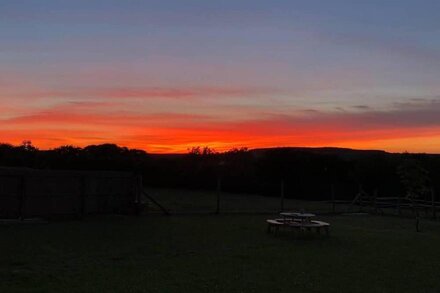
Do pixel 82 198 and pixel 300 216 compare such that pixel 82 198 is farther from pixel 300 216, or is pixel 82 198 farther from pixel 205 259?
pixel 205 259

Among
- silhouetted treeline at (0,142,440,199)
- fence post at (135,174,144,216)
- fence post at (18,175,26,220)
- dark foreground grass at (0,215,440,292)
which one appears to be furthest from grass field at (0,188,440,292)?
silhouetted treeline at (0,142,440,199)

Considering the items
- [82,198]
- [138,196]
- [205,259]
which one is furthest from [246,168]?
[205,259]

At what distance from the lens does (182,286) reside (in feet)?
32.4

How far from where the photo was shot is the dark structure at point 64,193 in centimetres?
2327

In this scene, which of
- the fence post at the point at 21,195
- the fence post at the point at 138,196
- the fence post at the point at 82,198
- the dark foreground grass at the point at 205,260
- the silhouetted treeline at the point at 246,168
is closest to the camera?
the dark foreground grass at the point at 205,260

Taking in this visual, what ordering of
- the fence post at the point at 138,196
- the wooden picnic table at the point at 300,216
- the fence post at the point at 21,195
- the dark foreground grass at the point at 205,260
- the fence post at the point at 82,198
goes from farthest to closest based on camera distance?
the fence post at the point at 138,196 → the fence post at the point at 82,198 → the fence post at the point at 21,195 → the wooden picnic table at the point at 300,216 → the dark foreground grass at the point at 205,260

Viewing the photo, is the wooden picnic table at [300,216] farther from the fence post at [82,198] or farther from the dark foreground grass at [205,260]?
the fence post at [82,198]

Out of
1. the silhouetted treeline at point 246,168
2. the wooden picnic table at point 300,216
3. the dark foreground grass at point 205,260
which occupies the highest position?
the silhouetted treeline at point 246,168

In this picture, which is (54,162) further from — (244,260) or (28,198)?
(244,260)

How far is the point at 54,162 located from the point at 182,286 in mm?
38910

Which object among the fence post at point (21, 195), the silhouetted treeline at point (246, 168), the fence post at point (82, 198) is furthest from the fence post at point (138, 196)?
the silhouetted treeline at point (246, 168)

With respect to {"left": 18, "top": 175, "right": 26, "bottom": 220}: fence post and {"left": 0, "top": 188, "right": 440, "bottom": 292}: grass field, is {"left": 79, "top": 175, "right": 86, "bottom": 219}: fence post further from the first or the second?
{"left": 0, "top": 188, "right": 440, "bottom": 292}: grass field

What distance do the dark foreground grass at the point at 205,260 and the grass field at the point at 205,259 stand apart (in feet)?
0.06

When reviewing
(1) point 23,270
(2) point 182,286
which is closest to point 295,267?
(2) point 182,286
